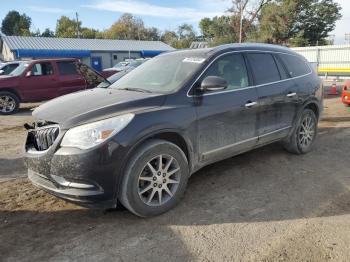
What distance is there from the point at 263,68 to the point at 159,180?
244cm

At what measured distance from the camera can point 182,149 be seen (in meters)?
4.13

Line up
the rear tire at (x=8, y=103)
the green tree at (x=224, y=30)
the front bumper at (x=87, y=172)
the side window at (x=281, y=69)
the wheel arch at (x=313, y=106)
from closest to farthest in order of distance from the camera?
1. the front bumper at (x=87, y=172)
2. the side window at (x=281, y=69)
3. the wheel arch at (x=313, y=106)
4. the rear tire at (x=8, y=103)
5. the green tree at (x=224, y=30)

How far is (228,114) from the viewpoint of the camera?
175 inches

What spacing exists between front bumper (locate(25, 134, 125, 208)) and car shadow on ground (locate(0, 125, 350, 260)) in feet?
1.17

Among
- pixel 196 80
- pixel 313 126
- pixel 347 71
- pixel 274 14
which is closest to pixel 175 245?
pixel 196 80

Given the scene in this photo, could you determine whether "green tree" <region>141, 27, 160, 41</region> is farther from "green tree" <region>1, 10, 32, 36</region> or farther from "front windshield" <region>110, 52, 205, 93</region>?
"front windshield" <region>110, 52, 205, 93</region>

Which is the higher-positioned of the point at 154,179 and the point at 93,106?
the point at 93,106

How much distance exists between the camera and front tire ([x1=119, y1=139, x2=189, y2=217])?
141 inches

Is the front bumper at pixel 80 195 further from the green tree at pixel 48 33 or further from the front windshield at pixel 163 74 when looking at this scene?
the green tree at pixel 48 33

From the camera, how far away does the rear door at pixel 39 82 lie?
12.1 metres

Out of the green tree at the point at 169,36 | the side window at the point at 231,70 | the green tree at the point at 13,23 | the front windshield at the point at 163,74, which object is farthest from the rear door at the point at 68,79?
the green tree at the point at 13,23

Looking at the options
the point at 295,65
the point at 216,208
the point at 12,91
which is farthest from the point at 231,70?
the point at 12,91

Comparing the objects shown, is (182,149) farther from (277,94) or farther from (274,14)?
(274,14)

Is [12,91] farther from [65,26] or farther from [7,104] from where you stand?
[65,26]
